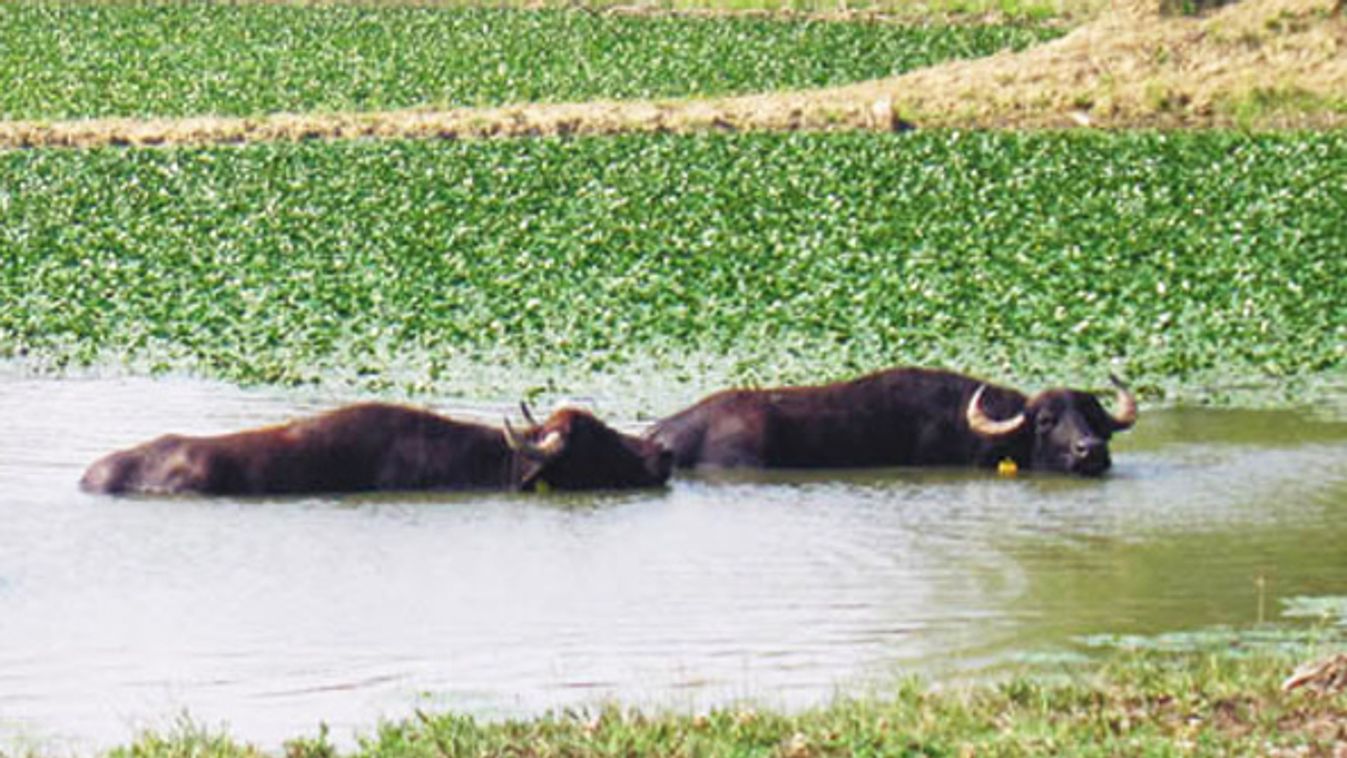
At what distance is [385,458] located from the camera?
Result: 14828mm

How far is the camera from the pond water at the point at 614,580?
10047mm

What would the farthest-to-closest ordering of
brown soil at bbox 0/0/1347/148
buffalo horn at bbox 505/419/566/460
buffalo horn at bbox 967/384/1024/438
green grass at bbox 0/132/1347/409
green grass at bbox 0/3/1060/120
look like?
1. green grass at bbox 0/3/1060/120
2. brown soil at bbox 0/0/1347/148
3. green grass at bbox 0/132/1347/409
4. buffalo horn at bbox 967/384/1024/438
5. buffalo horn at bbox 505/419/566/460

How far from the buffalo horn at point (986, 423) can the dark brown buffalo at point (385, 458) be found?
5.83 feet

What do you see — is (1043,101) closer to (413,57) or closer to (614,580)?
(413,57)

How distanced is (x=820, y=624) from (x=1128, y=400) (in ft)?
16.0

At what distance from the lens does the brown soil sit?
3247 cm

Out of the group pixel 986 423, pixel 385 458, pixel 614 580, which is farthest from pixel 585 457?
pixel 614 580

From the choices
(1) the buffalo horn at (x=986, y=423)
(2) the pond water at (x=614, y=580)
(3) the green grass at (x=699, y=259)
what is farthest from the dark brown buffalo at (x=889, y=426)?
(3) the green grass at (x=699, y=259)

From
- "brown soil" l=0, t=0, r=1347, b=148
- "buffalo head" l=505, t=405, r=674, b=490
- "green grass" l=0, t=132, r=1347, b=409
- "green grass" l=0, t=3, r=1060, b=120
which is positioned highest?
"green grass" l=0, t=3, r=1060, b=120

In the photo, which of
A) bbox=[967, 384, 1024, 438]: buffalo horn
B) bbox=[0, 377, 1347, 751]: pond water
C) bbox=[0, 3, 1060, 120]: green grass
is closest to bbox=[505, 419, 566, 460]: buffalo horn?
bbox=[0, 377, 1347, 751]: pond water

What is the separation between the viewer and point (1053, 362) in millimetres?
18219

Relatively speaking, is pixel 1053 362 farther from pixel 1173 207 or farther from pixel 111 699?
pixel 111 699

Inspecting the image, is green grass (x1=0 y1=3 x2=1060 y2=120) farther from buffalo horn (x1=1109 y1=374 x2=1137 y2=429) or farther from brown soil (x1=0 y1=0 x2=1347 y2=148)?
buffalo horn (x1=1109 y1=374 x2=1137 y2=429)

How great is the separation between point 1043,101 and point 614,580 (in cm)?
2172
